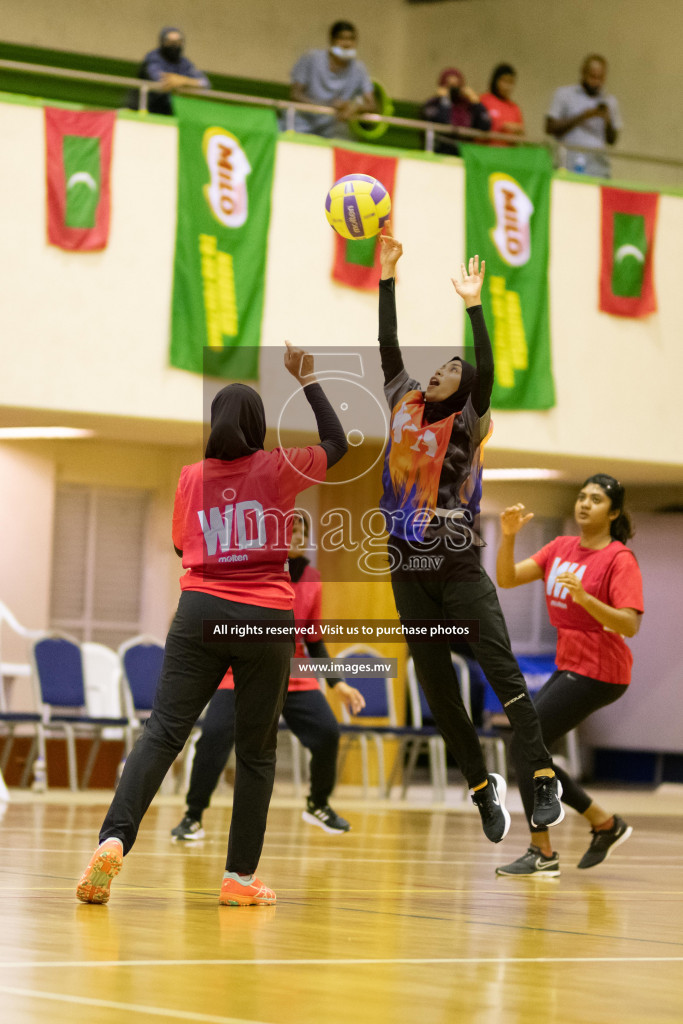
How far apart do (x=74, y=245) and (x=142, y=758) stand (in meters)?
8.06

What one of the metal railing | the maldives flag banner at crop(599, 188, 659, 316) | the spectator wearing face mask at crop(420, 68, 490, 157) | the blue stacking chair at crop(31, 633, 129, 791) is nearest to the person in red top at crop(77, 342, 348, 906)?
the blue stacking chair at crop(31, 633, 129, 791)

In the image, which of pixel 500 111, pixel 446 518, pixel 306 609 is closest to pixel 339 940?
pixel 446 518

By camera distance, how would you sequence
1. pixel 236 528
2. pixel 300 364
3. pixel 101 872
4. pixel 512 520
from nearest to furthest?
pixel 101 872 → pixel 236 528 → pixel 300 364 → pixel 512 520

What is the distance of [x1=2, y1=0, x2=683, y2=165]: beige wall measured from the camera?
55.7 feet

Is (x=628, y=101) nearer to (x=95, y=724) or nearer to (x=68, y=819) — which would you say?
(x=95, y=724)

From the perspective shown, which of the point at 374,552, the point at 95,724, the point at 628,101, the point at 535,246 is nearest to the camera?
the point at 95,724

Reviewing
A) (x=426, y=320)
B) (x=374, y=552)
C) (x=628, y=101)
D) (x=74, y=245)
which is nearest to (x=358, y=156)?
(x=426, y=320)

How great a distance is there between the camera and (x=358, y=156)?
13.2m

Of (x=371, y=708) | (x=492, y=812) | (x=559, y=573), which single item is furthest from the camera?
(x=371, y=708)

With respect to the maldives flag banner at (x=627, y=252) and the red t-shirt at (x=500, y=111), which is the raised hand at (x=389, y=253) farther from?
the red t-shirt at (x=500, y=111)

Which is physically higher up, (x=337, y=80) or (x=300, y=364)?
(x=337, y=80)

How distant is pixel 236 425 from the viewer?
4.98 m

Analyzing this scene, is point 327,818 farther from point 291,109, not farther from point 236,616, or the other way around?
point 291,109

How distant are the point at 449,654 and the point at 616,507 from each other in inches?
61.7
